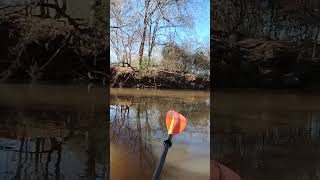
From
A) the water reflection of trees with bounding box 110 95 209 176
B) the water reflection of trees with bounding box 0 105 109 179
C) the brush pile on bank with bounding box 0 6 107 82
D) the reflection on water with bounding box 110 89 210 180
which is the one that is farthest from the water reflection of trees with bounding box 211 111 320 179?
the brush pile on bank with bounding box 0 6 107 82

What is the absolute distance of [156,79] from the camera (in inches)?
421

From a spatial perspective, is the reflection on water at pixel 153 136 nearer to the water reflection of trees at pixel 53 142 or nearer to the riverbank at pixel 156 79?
the water reflection of trees at pixel 53 142

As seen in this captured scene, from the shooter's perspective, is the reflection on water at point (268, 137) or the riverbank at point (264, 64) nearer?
the reflection on water at point (268, 137)

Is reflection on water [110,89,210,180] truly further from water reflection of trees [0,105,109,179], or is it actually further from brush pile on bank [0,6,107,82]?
brush pile on bank [0,6,107,82]

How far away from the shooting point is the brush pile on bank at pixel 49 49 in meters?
10.9

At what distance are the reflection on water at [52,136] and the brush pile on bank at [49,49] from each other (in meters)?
1.74

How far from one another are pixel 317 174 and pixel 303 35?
7.41 metres

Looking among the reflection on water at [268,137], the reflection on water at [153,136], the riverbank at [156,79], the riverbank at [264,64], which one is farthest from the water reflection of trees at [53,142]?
the riverbank at [264,64]

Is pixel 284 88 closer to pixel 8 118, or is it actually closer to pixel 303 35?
pixel 303 35

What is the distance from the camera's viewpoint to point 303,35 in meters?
11.1

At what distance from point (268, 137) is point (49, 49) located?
22.0 ft

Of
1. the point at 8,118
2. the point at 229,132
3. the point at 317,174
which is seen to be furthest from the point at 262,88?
the point at 317,174

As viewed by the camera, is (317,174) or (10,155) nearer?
(317,174)

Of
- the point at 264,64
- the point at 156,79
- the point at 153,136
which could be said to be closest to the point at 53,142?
the point at 153,136
